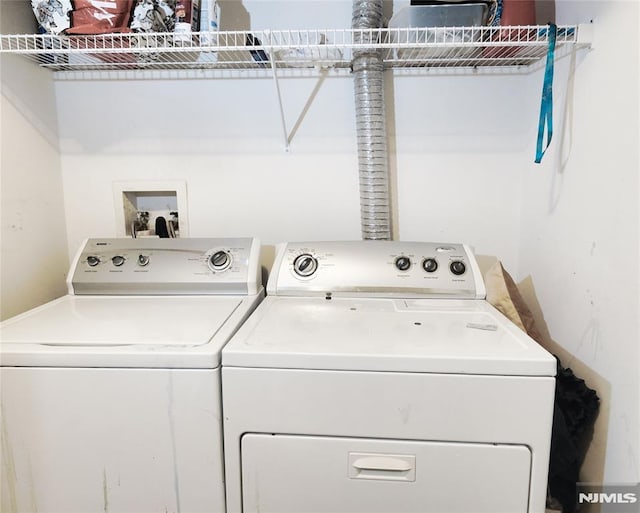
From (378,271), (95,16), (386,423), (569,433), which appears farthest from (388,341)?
(95,16)

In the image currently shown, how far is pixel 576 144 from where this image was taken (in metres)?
1.19

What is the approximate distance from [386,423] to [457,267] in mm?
627

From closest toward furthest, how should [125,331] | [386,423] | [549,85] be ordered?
1. [386,423]
2. [125,331]
3. [549,85]

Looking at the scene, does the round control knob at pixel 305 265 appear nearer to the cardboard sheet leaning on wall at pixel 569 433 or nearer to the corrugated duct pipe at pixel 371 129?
the corrugated duct pipe at pixel 371 129

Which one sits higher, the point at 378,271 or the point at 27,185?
the point at 27,185

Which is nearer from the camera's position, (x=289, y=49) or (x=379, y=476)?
(x=379, y=476)

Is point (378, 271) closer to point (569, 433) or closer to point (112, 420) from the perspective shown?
point (569, 433)

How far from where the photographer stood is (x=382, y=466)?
2.86 ft

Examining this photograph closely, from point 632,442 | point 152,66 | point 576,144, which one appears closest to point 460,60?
point 576,144

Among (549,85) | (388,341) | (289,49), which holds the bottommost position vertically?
(388,341)

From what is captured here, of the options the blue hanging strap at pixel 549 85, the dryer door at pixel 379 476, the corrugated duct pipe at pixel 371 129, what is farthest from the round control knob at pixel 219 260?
the blue hanging strap at pixel 549 85

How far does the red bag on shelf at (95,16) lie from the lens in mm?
1259

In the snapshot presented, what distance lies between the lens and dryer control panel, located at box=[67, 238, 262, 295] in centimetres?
134

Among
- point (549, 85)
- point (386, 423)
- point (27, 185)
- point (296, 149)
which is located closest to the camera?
point (386, 423)
